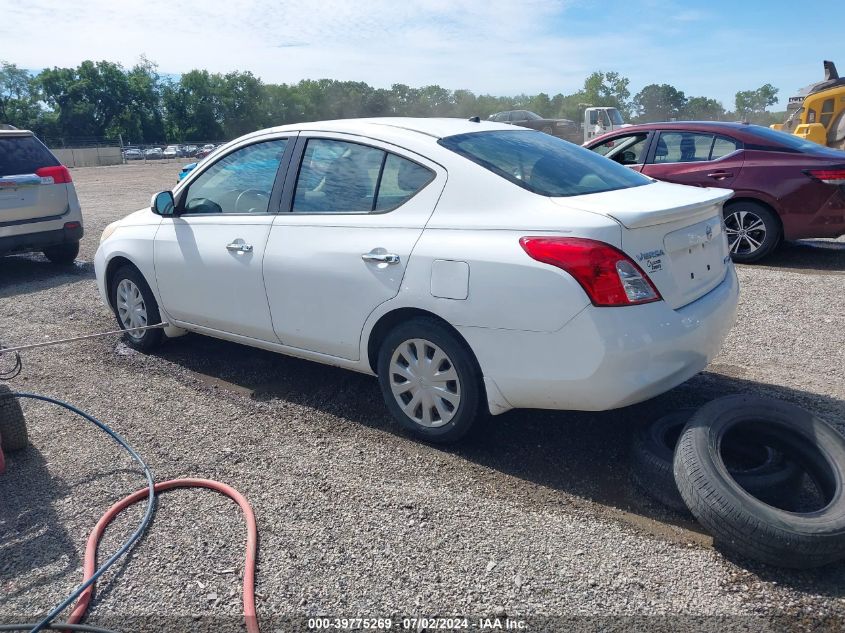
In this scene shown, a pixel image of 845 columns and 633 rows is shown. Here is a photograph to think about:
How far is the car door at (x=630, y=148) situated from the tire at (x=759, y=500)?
632 cm

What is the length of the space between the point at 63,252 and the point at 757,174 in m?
8.80

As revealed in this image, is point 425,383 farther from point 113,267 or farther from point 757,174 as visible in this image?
point 757,174

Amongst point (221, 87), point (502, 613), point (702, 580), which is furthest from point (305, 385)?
point (221, 87)

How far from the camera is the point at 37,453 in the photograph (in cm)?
387

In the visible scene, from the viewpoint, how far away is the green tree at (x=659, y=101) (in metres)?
80.4

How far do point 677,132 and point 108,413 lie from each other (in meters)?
7.27

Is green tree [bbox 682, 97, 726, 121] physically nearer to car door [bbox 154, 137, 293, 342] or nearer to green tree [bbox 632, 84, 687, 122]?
green tree [bbox 632, 84, 687, 122]

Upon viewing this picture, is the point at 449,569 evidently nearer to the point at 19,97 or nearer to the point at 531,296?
the point at 531,296

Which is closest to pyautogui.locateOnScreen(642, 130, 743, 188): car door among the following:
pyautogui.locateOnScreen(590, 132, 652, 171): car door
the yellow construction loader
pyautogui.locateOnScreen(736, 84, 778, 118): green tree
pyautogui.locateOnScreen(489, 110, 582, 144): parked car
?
pyautogui.locateOnScreen(590, 132, 652, 171): car door

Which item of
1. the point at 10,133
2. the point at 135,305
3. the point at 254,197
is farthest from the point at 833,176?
the point at 10,133

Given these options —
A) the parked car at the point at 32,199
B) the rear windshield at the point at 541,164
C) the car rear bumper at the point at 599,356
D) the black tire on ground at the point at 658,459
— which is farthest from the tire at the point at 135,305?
the parked car at the point at 32,199

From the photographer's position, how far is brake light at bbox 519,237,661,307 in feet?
9.96

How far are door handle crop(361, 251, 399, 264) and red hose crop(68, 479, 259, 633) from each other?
4.40 feet

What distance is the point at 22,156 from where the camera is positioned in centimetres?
867
